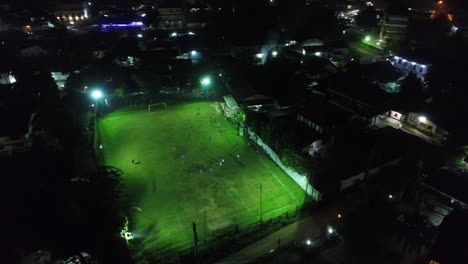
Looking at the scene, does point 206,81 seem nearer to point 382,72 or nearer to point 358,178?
point 382,72

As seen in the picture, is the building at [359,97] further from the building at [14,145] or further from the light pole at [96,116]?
the building at [14,145]

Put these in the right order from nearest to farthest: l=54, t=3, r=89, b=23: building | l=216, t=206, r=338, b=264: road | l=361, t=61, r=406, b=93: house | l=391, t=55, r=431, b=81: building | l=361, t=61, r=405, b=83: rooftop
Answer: l=216, t=206, r=338, b=264: road
l=361, t=61, r=406, b=93: house
l=361, t=61, r=405, b=83: rooftop
l=391, t=55, r=431, b=81: building
l=54, t=3, r=89, b=23: building

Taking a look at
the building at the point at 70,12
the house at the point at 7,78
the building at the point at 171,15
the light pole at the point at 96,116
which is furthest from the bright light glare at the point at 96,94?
the building at the point at 70,12

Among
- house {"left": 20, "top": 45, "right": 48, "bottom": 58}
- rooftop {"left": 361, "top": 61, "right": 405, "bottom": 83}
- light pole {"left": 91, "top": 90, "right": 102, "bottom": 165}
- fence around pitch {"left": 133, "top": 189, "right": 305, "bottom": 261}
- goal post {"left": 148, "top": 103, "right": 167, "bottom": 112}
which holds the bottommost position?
fence around pitch {"left": 133, "top": 189, "right": 305, "bottom": 261}

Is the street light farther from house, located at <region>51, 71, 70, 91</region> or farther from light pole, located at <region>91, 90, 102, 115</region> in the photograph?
house, located at <region>51, 71, 70, 91</region>

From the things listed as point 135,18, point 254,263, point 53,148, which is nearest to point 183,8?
point 135,18

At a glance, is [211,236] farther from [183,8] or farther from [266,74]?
[183,8]

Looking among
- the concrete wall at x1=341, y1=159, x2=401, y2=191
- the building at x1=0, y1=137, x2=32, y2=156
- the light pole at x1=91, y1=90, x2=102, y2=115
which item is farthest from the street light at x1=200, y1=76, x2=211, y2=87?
the concrete wall at x1=341, y1=159, x2=401, y2=191
